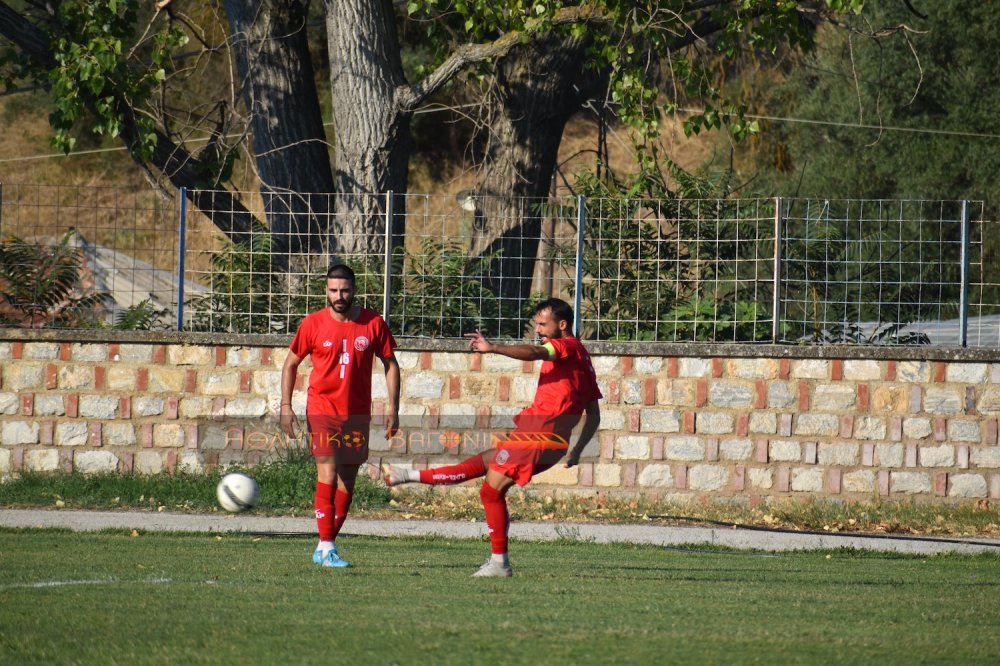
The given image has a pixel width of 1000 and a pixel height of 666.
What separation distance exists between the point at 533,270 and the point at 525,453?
18.2ft

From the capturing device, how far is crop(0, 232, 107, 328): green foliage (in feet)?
44.9

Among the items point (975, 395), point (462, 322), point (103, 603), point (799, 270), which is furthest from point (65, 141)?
point (975, 395)

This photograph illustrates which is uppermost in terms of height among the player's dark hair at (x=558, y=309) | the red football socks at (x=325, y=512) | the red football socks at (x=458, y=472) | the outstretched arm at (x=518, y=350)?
Answer: the player's dark hair at (x=558, y=309)

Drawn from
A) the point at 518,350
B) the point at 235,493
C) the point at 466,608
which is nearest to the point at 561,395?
the point at 518,350

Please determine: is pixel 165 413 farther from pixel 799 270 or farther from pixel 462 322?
pixel 799 270

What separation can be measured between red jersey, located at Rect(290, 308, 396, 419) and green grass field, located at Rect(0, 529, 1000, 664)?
1079 mm

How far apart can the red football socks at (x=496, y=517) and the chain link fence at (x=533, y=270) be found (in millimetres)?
5080

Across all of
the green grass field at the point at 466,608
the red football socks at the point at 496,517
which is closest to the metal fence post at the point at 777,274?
the green grass field at the point at 466,608

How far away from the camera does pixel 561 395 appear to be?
27.0 ft

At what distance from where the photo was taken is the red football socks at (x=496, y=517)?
8133mm

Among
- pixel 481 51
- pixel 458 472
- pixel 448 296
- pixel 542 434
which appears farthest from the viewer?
pixel 481 51

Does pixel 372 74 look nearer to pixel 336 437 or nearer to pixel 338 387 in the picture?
pixel 338 387

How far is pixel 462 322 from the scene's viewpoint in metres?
13.4

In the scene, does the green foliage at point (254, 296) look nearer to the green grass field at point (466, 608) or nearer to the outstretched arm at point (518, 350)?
the green grass field at point (466, 608)
